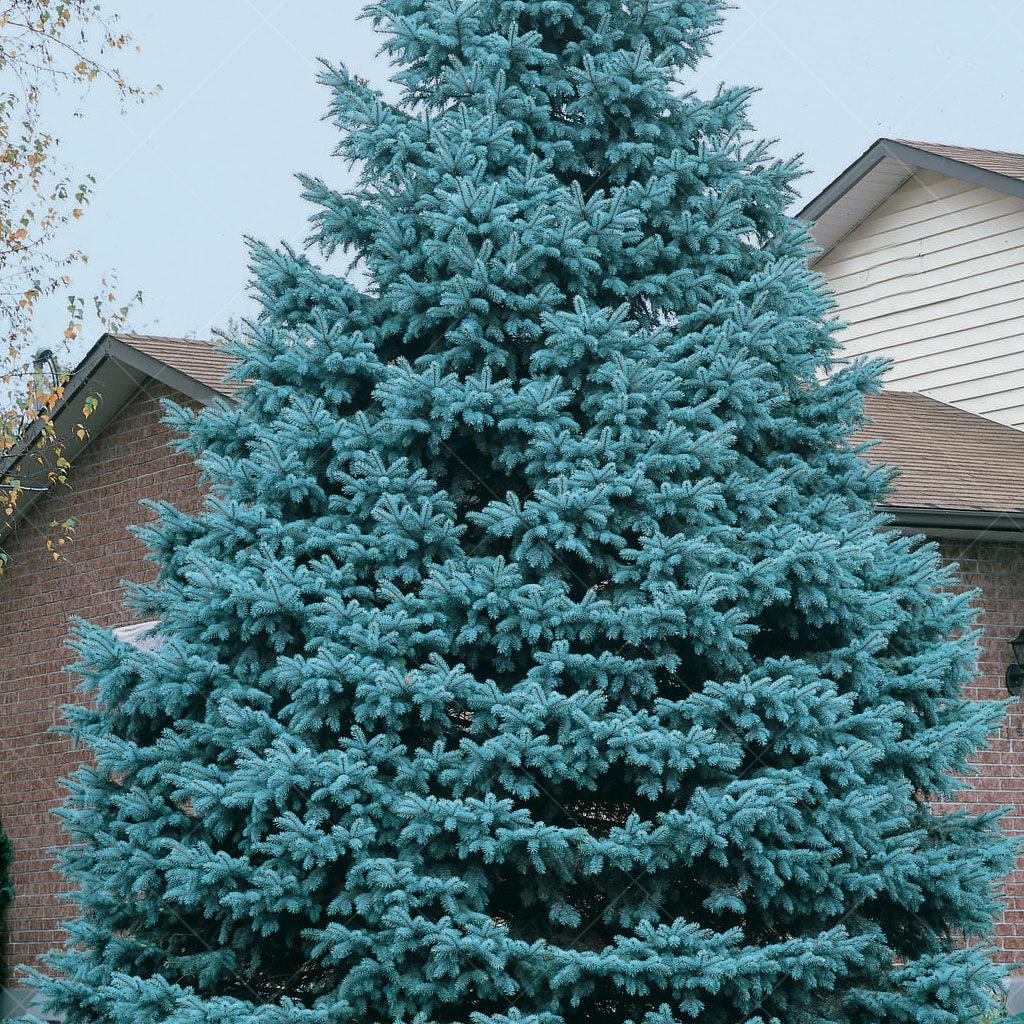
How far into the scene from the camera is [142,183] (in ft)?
103

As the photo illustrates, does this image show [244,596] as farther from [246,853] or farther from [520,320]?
[520,320]

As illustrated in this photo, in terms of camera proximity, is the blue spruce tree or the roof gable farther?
the roof gable

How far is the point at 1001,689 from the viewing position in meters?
9.71

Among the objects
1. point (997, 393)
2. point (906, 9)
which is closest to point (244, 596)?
point (997, 393)

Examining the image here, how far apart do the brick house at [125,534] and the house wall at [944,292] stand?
228mm

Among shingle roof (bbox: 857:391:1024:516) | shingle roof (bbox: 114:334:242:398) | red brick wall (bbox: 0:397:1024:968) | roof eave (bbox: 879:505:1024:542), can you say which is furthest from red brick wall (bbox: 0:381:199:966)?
shingle roof (bbox: 857:391:1024:516)

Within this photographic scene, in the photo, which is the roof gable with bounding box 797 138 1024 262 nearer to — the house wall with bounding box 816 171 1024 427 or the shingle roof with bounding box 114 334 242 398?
the house wall with bounding box 816 171 1024 427

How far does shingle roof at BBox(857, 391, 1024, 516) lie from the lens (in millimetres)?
9648

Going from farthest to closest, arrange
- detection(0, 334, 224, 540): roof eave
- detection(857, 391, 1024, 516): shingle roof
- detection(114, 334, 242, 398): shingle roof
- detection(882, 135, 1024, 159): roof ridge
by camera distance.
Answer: detection(882, 135, 1024, 159): roof ridge, detection(0, 334, 224, 540): roof eave, detection(114, 334, 242, 398): shingle roof, detection(857, 391, 1024, 516): shingle roof

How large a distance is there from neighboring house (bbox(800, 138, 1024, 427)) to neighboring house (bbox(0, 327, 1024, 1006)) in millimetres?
404

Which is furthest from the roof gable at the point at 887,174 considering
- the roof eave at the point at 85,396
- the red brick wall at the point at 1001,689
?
the roof eave at the point at 85,396

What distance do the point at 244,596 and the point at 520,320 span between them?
1.66 metres

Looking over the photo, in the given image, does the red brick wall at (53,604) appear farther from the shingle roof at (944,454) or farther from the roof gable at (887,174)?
the roof gable at (887,174)

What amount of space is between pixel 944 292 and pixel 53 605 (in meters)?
8.40
